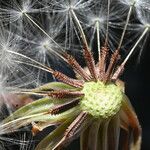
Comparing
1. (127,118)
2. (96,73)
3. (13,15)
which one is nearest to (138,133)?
(127,118)

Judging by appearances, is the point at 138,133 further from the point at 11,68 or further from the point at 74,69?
the point at 11,68

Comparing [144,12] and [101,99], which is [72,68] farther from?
[144,12]

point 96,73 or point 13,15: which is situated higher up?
point 13,15

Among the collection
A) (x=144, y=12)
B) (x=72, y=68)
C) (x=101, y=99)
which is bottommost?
(x=101, y=99)

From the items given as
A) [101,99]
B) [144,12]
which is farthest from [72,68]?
[144,12]

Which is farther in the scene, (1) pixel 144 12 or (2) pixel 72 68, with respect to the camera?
(1) pixel 144 12

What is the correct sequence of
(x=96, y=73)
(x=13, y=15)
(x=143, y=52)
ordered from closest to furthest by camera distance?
(x=96, y=73)
(x=13, y=15)
(x=143, y=52)

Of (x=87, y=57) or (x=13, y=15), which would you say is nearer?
(x=87, y=57)

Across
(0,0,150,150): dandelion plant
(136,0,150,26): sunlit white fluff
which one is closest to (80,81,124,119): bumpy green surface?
(0,0,150,150): dandelion plant
